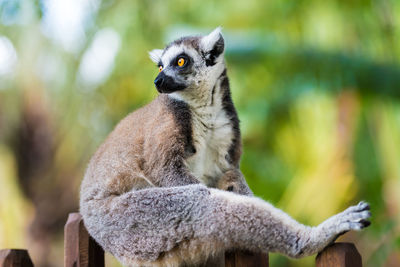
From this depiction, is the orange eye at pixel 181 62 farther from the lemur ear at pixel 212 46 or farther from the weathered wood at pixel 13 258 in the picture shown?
the weathered wood at pixel 13 258

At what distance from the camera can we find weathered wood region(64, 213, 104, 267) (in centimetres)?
332

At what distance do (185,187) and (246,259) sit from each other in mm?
648

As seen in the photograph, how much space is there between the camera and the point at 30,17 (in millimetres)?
9117

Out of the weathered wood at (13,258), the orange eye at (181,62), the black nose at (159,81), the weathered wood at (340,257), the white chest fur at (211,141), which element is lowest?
the weathered wood at (13,258)

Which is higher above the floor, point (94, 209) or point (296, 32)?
point (296, 32)

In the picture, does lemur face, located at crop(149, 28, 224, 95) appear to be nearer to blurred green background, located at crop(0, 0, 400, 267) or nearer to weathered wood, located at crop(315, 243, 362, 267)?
weathered wood, located at crop(315, 243, 362, 267)

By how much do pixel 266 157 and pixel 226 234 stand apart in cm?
1104

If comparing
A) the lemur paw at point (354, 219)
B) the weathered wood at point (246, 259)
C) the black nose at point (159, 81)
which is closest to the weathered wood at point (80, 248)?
the weathered wood at point (246, 259)

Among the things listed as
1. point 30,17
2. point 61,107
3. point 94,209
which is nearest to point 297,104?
point 61,107

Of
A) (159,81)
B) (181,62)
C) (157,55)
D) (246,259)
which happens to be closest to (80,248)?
(246,259)

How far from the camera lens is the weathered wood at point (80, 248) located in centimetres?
332

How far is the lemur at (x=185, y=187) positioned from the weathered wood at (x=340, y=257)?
0.50 feet

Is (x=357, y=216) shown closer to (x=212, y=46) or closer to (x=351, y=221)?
(x=351, y=221)

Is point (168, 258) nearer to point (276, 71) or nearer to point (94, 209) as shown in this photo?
point (94, 209)
